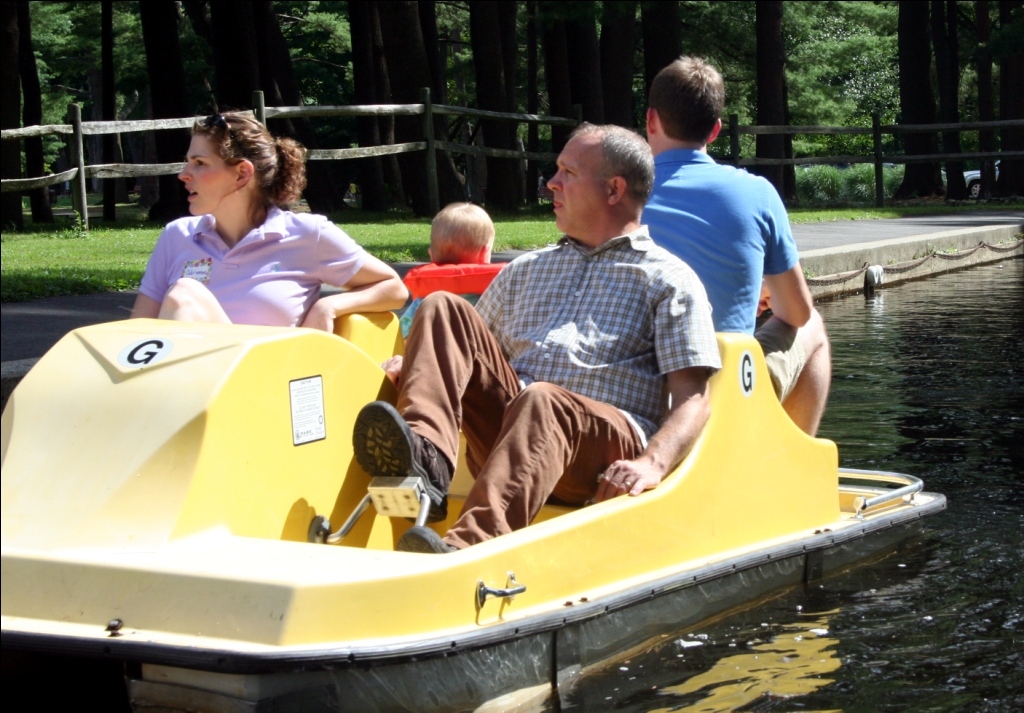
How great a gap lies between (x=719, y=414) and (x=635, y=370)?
0.87 feet

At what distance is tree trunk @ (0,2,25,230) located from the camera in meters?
18.5

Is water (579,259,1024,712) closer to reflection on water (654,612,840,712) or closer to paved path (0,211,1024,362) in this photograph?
reflection on water (654,612,840,712)

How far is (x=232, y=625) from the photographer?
2.71 metres

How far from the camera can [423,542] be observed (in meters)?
3.03

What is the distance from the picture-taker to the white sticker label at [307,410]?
331 cm

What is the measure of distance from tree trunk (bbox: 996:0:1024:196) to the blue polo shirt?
2102 cm

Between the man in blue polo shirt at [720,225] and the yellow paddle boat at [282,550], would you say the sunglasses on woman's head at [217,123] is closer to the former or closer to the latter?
the yellow paddle boat at [282,550]

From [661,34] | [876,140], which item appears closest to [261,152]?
[661,34]

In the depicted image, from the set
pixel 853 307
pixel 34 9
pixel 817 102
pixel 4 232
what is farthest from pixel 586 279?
pixel 34 9

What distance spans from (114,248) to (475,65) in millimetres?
11331

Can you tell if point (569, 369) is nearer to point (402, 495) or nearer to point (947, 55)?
point (402, 495)

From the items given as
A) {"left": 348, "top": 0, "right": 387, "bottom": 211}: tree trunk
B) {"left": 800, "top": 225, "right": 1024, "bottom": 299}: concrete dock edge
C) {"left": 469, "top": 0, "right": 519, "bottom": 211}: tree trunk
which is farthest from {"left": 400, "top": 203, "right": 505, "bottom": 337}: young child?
{"left": 348, "top": 0, "right": 387, "bottom": 211}: tree trunk

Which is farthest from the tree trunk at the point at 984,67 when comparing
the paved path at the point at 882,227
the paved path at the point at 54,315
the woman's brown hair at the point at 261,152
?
the woman's brown hair at the point at 261,152

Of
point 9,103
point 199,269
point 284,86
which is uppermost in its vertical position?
point 284,86
